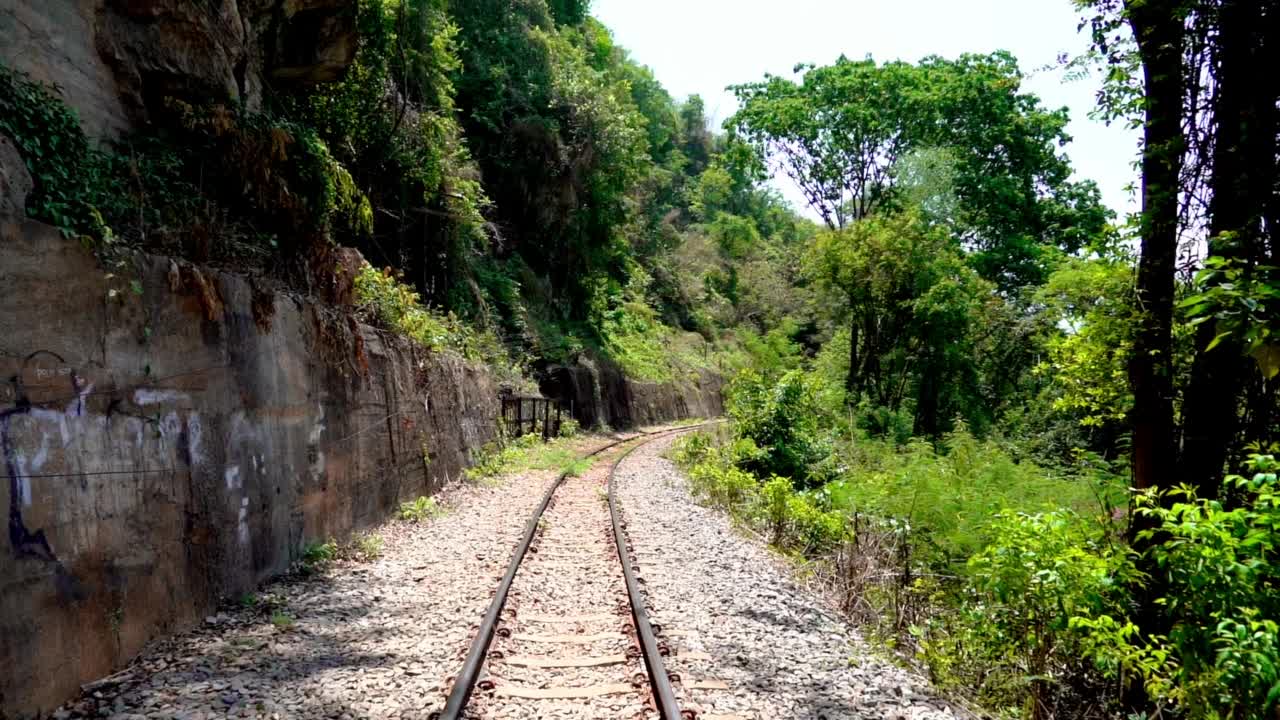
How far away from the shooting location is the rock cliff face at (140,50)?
5816 millimetres

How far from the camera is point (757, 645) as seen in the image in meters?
5.89

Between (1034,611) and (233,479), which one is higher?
(233,479)

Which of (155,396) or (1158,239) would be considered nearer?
(1158,239)

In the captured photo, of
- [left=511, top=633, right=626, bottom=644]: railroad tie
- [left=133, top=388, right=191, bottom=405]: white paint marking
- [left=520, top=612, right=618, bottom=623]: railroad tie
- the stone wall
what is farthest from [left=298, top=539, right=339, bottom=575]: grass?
[left=511, top=633, right=626, bottom=644]: railroad tie

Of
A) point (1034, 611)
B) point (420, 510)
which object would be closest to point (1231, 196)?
point (1034, 611)

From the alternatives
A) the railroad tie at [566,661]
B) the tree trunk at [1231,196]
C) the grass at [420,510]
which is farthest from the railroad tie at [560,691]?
the grass at [420,510]

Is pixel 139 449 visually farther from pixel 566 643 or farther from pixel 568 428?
pixel 568 428

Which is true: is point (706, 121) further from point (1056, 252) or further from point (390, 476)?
point (390, 476)

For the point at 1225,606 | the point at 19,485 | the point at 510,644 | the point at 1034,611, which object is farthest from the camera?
the point at 510,644

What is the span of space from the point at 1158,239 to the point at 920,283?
2048 centimetres

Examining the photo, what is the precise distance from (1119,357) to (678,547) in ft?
19.0

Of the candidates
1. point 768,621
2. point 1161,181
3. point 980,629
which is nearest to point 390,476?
point 768,621

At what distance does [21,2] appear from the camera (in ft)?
18.3

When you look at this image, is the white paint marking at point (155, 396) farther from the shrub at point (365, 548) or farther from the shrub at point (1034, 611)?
the shrub at point (1034, 611)
